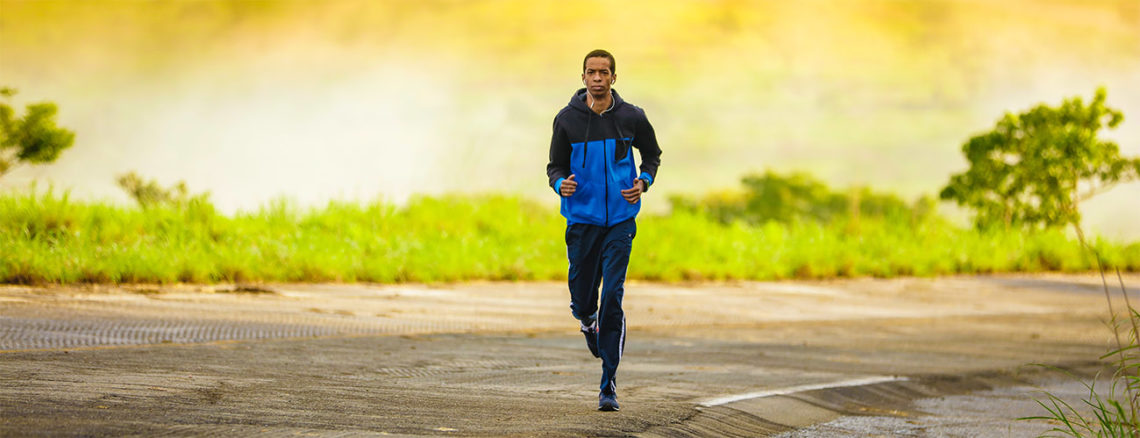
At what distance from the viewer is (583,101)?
251 inches

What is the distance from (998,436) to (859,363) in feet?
11.4

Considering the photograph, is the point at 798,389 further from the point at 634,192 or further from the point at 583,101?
the point at 583,101

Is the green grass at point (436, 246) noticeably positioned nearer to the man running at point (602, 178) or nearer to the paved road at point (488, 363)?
the paved road at point (488, 363)

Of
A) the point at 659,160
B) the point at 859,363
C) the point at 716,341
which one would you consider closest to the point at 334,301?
the point at 716,341

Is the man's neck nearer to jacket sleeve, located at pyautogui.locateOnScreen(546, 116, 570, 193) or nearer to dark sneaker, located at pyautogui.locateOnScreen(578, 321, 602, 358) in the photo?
jacket sleeve, located at pyautogui.locateOnScreen(546, 116, 570, 193)

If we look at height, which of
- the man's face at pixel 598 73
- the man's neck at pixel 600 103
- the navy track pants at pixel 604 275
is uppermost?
the man's face at pixel 598 73

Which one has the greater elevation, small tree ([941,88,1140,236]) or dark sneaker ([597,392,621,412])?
small tree ([941,88,1140,236])

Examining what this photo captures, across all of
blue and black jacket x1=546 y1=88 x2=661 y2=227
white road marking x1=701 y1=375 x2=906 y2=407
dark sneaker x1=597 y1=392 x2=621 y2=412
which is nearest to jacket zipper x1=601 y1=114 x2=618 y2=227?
blue and black jacket x1=546 y1=88 x2=661 y2=227

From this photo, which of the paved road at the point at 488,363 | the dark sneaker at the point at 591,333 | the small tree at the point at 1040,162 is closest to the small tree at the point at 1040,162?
the small tree at the point at 1040,162

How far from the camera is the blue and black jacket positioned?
6.27 meters

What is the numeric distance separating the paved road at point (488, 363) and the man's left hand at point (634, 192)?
1202mm

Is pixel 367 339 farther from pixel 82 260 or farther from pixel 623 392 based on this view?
pixel 82 260

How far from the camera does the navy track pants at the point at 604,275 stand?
632cm

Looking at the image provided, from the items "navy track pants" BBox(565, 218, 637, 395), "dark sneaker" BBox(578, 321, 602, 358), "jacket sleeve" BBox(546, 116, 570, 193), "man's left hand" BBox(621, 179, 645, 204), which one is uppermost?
"jacket sleeve" BBox(546, 116, 570, 193)
